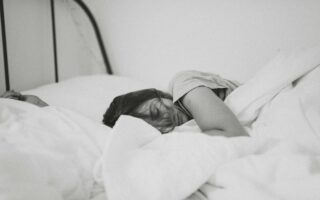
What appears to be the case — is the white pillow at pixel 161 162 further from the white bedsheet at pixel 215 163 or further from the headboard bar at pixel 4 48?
the headboard bar at pixel 4 48

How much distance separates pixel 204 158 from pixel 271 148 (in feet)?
0.50

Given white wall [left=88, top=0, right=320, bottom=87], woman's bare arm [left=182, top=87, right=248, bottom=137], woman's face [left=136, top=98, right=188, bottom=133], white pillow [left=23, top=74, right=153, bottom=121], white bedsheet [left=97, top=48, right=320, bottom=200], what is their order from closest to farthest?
white bedsheet [left=97, top=48, right=320, bottom=200]
woman's bare arm [left=182, top=87, right=248, bottom=137]
woman's face [left=136, top=98, right=188, bottom=133]
white pillow [left=23, top=74, right=153, bottom=121]
white wall [left=88, top=0, right=320, bottom=87]

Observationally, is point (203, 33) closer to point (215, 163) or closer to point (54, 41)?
point (54, 41)

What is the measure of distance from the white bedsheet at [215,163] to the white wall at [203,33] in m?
0.64

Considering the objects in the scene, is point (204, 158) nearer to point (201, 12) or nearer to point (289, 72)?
point (289, 72)

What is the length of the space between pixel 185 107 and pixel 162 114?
0.30 feet

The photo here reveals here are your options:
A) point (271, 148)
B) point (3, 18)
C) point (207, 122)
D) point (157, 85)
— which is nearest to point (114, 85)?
point (157, 85)

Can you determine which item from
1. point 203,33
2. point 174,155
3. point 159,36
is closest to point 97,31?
point 159,36

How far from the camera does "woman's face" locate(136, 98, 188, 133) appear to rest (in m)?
0.87

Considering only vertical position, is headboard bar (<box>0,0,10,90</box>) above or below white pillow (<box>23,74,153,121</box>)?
above

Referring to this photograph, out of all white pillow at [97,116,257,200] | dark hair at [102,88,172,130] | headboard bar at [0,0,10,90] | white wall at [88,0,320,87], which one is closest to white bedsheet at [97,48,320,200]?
white pillow at [97,116,257,200]

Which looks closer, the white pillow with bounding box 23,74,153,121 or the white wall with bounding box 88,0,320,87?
the white pillow with bounding box 23,74,153,121

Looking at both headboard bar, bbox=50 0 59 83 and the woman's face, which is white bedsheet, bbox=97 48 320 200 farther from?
headboard bar, bbox=50 0 59 83

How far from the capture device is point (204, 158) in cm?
53
